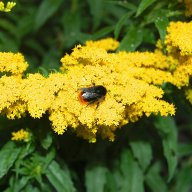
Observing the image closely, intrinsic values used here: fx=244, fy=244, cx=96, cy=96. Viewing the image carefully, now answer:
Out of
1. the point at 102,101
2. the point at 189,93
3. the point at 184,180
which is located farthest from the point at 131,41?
the point at 184,180

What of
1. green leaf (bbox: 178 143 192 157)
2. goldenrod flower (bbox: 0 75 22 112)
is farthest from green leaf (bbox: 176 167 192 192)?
goldenrod flower (bbox: 0 75 22 112)

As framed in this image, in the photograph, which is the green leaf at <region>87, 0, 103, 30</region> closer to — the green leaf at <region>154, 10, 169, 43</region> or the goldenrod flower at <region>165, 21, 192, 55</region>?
the green leaf at <region>154, 10, 169, 43</region>

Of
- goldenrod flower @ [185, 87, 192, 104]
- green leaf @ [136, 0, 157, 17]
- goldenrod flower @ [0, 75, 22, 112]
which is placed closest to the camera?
goldenrod flower @ [0, 75, 22, 112]

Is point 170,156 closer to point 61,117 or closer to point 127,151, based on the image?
point 127,151

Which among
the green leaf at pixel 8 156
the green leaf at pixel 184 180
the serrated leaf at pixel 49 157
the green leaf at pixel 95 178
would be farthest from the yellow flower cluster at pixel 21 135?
the green leaf at pixel 184 180

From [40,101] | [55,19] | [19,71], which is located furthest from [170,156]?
[55,19]

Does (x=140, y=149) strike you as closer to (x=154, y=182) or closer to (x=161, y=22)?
(x=154, y=182)

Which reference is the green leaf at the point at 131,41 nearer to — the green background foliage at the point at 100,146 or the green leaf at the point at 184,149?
the green background foliage at the point at 100,146
